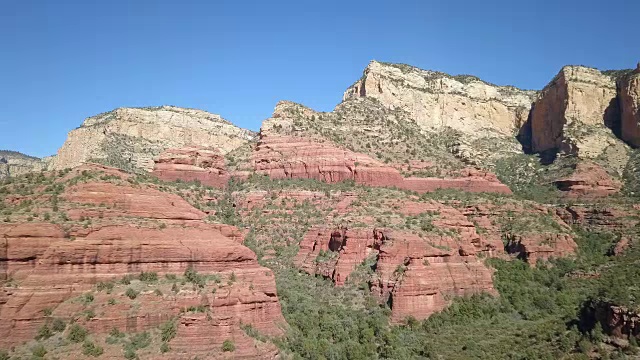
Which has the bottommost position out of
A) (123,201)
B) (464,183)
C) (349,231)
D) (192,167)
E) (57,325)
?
(57,325)

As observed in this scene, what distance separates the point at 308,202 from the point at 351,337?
21390 mm

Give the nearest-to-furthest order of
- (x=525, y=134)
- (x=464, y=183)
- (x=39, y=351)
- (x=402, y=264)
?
1. (x=39, y=351)
2. (x=402, y=264)
3. (x=464, y=183)
4. (x=525, y=134)

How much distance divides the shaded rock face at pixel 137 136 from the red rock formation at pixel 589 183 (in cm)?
5708

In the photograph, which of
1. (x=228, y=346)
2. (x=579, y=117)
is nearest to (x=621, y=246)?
(x=579, y=117)

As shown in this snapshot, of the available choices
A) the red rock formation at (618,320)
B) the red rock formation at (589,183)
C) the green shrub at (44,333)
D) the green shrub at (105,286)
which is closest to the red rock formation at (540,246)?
the red rock formation at (589,183)

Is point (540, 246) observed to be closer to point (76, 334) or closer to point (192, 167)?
point (192, 167)

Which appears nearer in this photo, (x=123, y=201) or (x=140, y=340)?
(x=140, y=340)

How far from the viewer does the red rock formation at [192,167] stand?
6656cm

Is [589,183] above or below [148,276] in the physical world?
above

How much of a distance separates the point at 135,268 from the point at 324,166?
34535 mm

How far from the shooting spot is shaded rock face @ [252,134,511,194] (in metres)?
68.2

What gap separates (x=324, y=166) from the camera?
6862 centimetres

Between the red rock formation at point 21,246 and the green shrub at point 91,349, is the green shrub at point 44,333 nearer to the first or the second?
the green shrub at point 91,349

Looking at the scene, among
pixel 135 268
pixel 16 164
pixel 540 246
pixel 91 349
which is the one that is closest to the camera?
pixel 91 349
